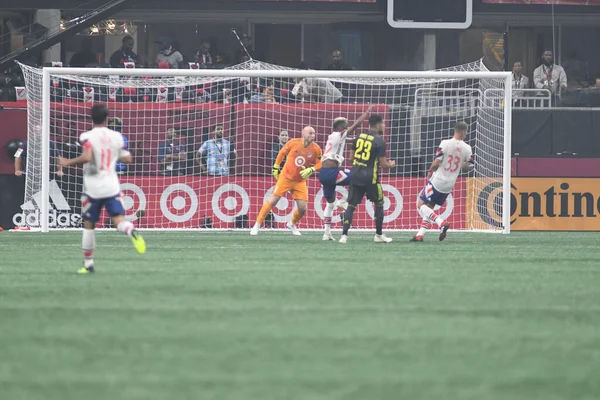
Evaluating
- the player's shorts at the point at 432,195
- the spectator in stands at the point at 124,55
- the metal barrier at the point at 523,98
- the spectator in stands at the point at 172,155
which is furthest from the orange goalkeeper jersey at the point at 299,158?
the spectator in stands at the point at 124,55

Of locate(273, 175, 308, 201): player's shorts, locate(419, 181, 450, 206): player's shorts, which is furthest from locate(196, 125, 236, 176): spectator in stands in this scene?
locate(419, 181, 450, 206): player's shorts

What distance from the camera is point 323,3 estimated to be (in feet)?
103

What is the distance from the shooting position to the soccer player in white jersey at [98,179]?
13.0 m

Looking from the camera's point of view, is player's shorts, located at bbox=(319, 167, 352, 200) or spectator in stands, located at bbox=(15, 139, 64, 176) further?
spectator in stands, located at bbox=(15, 139, 64, 176)

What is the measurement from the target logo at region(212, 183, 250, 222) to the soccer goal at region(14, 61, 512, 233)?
0.07 feet

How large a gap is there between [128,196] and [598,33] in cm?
1556

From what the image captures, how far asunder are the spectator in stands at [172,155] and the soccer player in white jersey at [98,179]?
37.9ft

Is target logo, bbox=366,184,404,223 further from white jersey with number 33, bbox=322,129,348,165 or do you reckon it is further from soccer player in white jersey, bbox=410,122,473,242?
soccer player in white jersey, bbox=410,122,473,242

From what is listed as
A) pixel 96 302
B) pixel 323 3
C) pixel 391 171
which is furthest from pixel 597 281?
pixel 323 3

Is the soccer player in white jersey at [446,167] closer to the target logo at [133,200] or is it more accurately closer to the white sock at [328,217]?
the white sock at [328,217]

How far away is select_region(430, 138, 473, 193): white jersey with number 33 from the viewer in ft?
65.8

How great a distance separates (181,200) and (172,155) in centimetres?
94

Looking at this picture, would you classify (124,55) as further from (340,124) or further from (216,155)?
(340,124)

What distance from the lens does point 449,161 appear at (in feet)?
66.1
